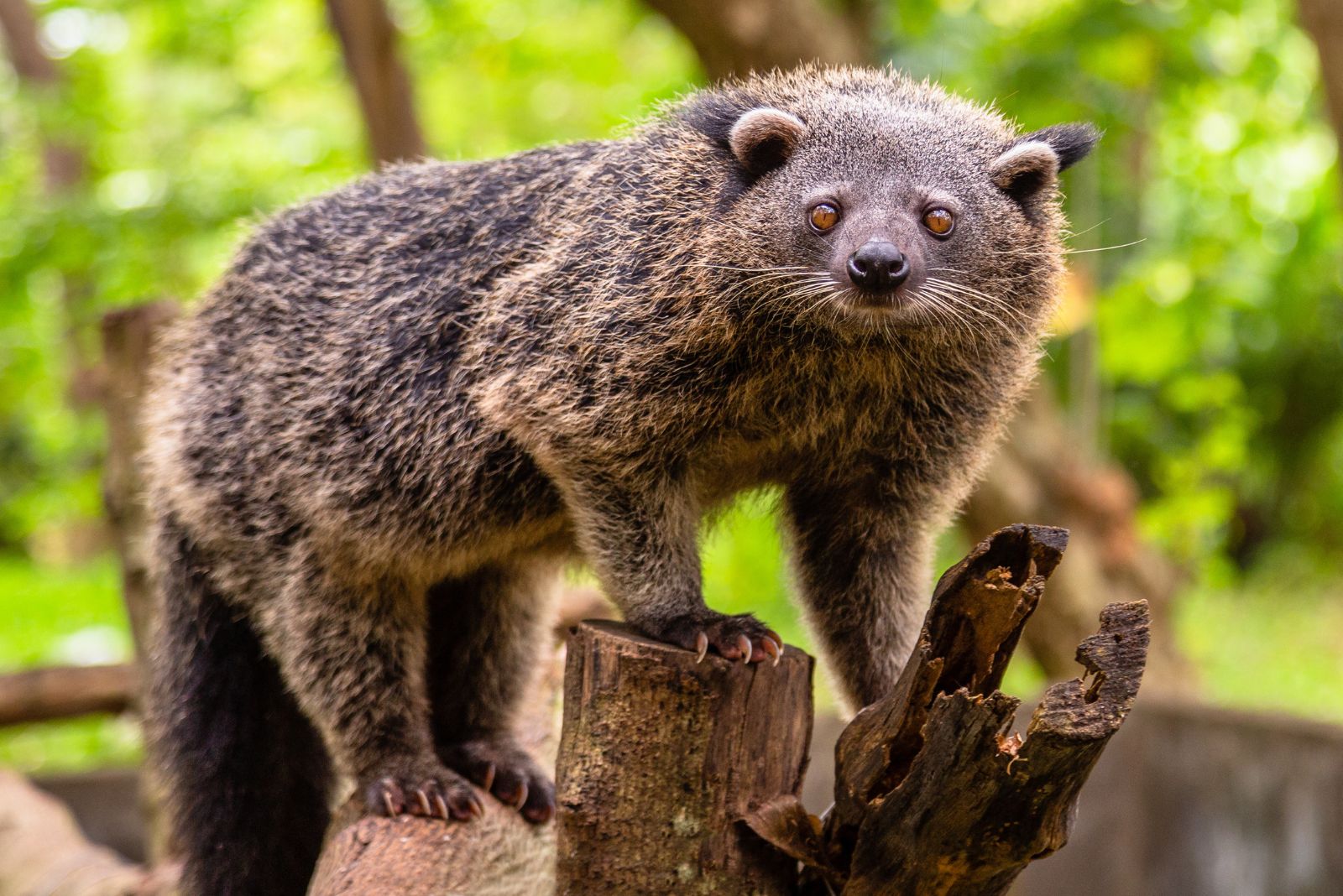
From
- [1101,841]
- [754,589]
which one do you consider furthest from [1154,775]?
[754,589]

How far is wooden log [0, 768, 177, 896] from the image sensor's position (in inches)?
242

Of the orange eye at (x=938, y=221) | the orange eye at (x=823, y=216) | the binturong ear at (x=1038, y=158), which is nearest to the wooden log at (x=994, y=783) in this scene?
the orange eye at (x=938, y=221)

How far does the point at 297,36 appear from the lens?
573 inches

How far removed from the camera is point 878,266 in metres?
3.69

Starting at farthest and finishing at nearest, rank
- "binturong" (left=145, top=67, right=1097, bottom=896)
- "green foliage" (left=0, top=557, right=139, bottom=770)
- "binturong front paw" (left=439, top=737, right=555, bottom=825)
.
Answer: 1. "green foliage" (left=0, top=557, right=139, bottom=770)
2. "binturong front paw" (left=439, top=737, right=555, bottom=825)
3. "binturong" (left=145, top=67, right=1097, bottom=896)

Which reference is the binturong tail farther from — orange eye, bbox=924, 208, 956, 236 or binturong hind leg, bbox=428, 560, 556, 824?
orange eye, bbox=924, 208, 956, 236

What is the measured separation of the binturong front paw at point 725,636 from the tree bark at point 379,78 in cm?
519

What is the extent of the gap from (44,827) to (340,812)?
2.66m

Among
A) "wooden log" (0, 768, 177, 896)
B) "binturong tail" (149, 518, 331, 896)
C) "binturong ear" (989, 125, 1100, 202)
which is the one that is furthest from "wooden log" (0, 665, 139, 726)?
"binturong ear" (989, 125, 1100, 202)

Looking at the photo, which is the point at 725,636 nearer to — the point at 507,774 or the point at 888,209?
the point at 888,209

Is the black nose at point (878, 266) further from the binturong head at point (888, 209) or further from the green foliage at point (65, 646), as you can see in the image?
A: the green foliage at point (65, 646)

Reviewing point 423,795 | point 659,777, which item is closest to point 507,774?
point 423,795

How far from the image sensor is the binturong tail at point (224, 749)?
4961 mm

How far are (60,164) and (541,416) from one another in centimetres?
1396
